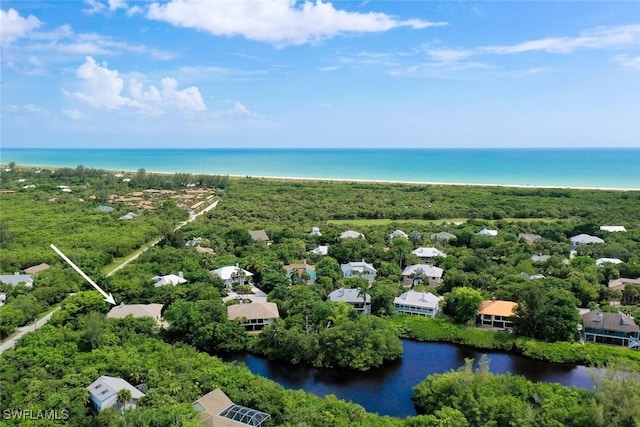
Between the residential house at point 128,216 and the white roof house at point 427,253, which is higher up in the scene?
the white roof house at point 427,253

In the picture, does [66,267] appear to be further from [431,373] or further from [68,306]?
[431,373]

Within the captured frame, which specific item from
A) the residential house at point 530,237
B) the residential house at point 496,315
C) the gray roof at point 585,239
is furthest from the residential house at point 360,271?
the gray roof at point 585,239

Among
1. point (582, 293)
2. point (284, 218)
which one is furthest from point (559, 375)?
point (284, 218)

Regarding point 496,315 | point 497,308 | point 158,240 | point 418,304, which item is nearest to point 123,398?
point 418,304

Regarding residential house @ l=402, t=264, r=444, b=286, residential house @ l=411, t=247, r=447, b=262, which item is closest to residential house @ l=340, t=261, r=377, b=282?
residential house @ l=402, t=264, r=444, b=286

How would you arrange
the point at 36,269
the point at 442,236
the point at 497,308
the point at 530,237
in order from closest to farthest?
the point at 497,308, the point at 36,269, the point at 530,237, the point at 442,236

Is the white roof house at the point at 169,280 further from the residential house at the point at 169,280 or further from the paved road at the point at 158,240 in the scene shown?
the paved road at the point at 158,240

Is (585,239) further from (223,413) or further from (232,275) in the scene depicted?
(223,413)
